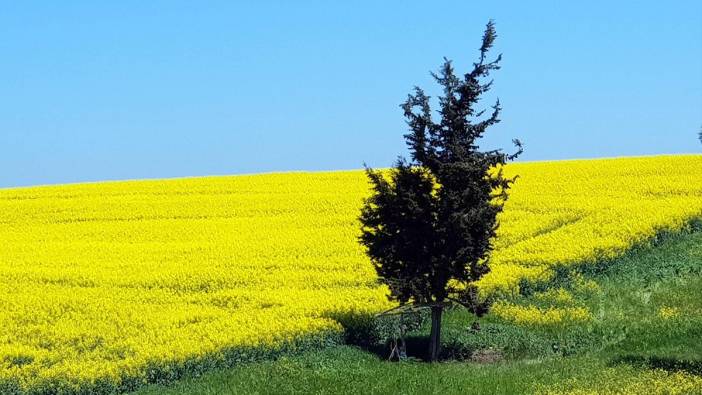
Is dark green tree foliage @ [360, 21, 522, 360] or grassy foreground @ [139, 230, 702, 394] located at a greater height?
dark green tree foliage @ [360, 21, 522, 360]

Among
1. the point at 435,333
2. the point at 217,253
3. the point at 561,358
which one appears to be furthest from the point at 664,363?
the point at 217,253

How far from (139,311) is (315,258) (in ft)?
26.5

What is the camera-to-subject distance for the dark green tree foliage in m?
22.2

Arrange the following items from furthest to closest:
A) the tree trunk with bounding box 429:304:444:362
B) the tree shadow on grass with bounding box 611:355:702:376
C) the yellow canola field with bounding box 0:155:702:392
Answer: the tree trunk with bounding box 429:304:444:362 → the yellow canola field with bounding box 0:155:702:392 → the tree shadow on grass with bounding box 611:355:702:376

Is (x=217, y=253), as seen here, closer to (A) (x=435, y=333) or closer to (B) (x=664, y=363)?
(A) (x=435, y=333)

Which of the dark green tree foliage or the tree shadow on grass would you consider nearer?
the tree shadow on grass

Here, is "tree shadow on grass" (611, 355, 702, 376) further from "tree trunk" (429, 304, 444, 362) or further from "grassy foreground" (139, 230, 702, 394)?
"tree trunk" (429, 304, 444, 362)

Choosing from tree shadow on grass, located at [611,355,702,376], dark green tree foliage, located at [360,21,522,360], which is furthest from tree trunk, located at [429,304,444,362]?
tree shadow on grass, located at [611,355,702,376]

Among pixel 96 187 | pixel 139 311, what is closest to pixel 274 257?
pixel 139 311

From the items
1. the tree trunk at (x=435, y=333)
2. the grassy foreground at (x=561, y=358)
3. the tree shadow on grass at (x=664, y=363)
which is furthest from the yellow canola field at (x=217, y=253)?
the tree shadow on grass at (x=664, y=363)

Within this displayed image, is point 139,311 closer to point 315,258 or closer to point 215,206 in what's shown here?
point 315,258

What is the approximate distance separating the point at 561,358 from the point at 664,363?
Answer: 2906mm

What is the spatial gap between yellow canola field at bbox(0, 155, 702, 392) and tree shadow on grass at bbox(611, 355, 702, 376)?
7177 mm

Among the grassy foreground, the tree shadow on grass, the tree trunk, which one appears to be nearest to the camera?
the grassy foreground
